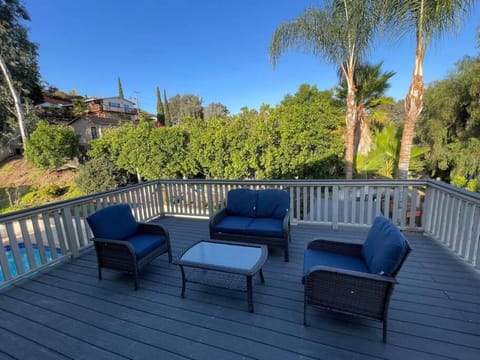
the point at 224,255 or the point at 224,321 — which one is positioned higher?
the point at 224,255

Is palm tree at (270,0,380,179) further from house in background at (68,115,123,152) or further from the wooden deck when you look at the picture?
house in background at (68,115,123,152)

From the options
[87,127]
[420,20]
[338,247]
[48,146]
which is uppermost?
[420,20]

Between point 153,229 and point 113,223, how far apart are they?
486mm

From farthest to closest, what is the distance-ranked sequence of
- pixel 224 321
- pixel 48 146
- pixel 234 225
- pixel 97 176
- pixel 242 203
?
pixel 48 146 < pixel 97 176 < pixel 242 203 < pixel 234 225 < pixel 224 321

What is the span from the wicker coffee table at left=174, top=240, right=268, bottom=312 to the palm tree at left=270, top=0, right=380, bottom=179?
563 centimetres

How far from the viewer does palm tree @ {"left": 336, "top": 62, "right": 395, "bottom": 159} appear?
720cm

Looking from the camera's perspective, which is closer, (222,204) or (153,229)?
(153,229)

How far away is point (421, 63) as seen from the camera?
481cm

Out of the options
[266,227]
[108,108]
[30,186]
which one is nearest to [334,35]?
[266,227]

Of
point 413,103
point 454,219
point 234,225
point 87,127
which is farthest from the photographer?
point 87,127

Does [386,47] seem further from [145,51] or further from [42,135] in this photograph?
[42,135]

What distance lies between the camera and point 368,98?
771 cm

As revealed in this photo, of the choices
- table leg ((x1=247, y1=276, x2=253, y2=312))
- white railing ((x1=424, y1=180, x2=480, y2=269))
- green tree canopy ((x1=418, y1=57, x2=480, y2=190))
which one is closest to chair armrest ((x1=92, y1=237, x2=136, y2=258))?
table leg ((x1=247, y1=276, x2=253, y2=312))

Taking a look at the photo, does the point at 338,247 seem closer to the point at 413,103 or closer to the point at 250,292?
the point at 250,292
